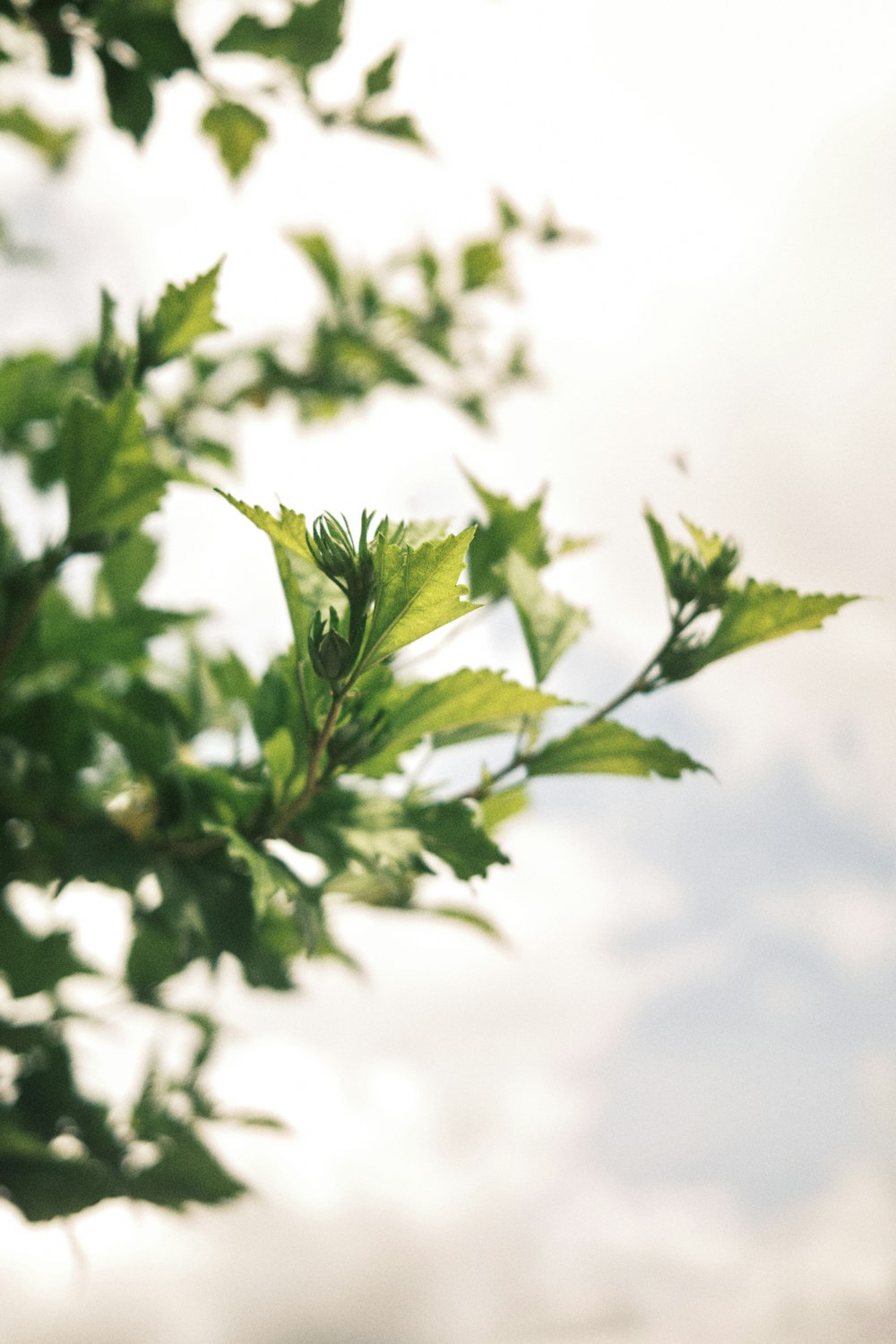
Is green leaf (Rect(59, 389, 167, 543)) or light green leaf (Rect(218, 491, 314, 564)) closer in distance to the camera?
light green leaf (Rect(218, 491, 314, 564))

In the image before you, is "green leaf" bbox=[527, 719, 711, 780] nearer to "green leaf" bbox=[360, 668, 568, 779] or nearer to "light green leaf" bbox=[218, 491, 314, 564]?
"green leaf" bbox=[360, 668, 568, 779]

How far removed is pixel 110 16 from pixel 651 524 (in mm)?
1252

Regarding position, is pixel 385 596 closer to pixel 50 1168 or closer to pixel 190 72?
pixel 50 1168

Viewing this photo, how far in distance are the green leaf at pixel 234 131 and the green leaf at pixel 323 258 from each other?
1133 mm

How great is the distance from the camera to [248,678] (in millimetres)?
1433

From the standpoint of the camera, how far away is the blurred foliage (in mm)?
1104

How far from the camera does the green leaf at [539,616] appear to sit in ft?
4.31

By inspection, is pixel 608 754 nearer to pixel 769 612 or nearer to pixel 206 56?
pixel 769 612

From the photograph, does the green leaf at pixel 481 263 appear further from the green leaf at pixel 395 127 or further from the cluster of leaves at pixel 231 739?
the cluster of leaves at pixel 231 739

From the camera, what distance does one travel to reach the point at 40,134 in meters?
3.71

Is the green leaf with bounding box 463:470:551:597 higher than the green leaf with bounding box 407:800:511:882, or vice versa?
the green leaf with bounding box 463:470:551:597

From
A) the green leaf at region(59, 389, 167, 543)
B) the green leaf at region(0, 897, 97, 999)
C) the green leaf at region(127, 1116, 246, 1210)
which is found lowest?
the green leaf at region(127, 1116, 246, 1210)

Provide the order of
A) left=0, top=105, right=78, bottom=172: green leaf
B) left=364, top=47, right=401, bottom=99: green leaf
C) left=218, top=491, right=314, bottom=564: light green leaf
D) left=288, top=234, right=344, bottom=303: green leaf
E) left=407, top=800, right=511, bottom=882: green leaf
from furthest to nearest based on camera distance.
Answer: left=0, top=105, right=78, bottom=172: green leaf < left=288, top=234, right=344, bottom=303: green leaf < left=364, top=47, right=401, bottom=99: green leaf < left=407, top=800, right=511, bottom=882: green leaf < left=218, top=491, right=314, bottom=564: light green leaf

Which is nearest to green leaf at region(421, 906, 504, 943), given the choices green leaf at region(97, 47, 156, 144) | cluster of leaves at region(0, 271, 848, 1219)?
cluster of leaves at region(0, 271, 848, 1219)
